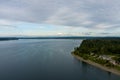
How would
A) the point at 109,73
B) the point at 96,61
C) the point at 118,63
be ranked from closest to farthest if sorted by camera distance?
the point at 109,73
the point at 118,63
the point at 96,61

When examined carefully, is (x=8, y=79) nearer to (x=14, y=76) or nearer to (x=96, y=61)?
(x=14, y=76)

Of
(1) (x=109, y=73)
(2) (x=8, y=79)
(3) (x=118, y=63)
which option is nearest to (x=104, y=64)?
(3) (x=118, y=63)

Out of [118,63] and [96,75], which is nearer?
[96,75]

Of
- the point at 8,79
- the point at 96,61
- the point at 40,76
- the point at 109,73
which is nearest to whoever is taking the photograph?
the point at 8,79

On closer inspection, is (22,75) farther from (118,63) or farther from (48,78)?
(118,63)

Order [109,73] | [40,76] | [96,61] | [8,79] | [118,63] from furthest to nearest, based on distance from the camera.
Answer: [96,61] < [118,63] < [109,73] < [40,76] < [8,79]

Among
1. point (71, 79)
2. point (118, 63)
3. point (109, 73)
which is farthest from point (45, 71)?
point (118, 63)

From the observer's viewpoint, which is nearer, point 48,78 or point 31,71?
point 48,78

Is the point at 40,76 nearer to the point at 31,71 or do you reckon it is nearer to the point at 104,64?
the point at 31,71
